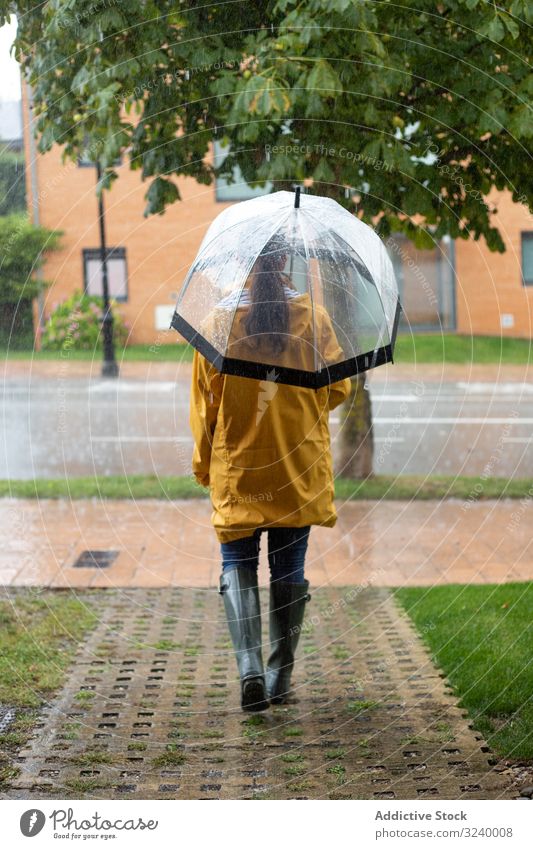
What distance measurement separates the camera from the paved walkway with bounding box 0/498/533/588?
19.0 feet

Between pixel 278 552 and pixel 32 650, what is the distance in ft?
4.15

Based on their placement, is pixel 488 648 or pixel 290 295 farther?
pixel 488 648

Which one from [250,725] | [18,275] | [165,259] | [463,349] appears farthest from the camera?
[463,349]

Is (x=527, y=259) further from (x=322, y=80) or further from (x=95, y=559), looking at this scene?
(x=322, y=80)

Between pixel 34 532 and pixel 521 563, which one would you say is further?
pixel 34 532

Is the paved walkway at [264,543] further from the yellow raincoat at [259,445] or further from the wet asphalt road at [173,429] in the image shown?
the yellow raincoat at [259,445]

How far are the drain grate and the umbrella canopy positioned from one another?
2.71m

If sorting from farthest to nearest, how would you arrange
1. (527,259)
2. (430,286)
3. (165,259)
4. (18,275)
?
(430,286) < (527,259) < (165,259) < (18,275)

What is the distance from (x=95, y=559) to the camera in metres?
6.23

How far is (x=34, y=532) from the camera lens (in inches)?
267

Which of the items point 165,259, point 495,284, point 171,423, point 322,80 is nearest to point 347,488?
point 322,80

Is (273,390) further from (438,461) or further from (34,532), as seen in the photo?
(438,461)
